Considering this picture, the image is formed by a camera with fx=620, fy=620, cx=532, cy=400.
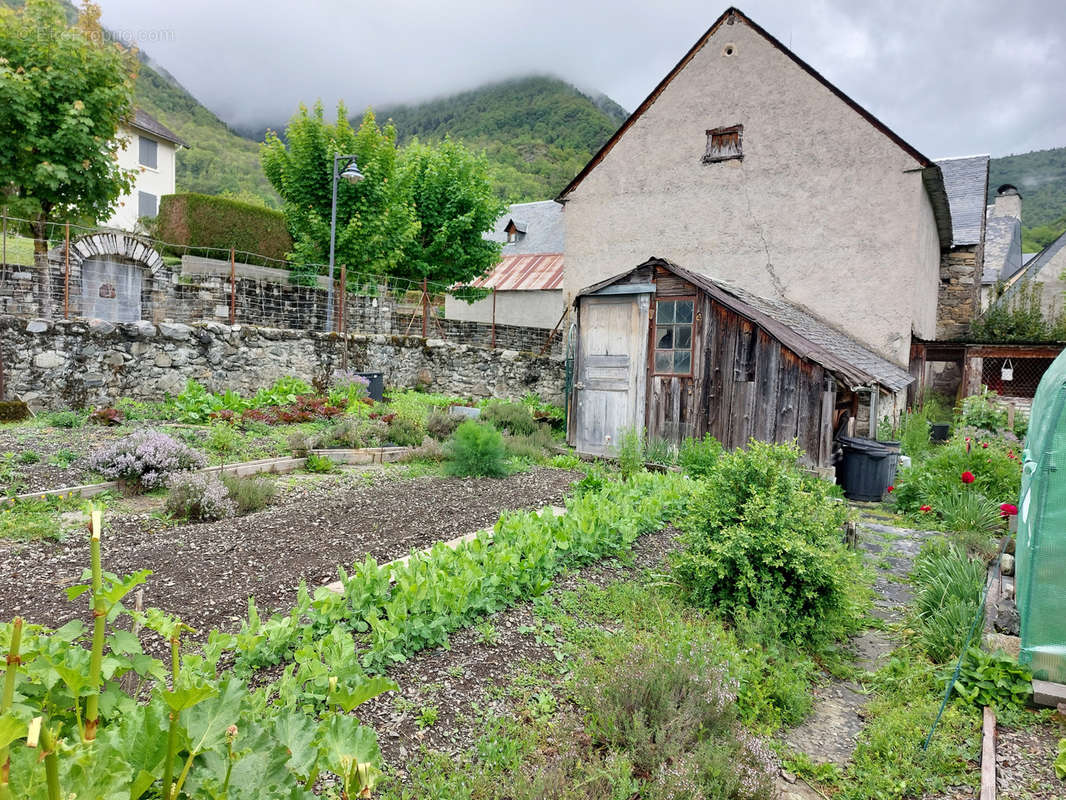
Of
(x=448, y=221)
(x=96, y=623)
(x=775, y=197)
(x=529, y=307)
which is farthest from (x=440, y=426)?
(x=529, y=307)

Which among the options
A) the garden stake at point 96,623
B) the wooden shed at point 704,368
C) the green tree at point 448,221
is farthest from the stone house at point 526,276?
the garden stake at point 96,623

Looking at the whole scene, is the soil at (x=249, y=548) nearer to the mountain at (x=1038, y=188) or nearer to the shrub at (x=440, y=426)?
the shrub at (x=440, y=426)

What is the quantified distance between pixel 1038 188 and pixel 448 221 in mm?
51909

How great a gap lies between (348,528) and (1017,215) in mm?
35722

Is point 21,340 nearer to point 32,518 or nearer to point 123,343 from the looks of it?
point 123,343

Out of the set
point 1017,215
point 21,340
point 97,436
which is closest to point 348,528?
point 97,436

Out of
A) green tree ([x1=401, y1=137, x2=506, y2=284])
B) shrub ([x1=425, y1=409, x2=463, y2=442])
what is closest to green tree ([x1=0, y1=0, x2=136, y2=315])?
shrub ([x1=425, y1=409, x2=463, y2=442])

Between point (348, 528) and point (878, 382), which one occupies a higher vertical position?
point (878, 382)

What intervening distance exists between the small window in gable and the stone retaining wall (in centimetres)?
586

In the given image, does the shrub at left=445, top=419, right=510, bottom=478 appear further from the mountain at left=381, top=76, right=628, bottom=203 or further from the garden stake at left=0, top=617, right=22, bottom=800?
the mountain at left=381, top=76, right=628, bottom=203

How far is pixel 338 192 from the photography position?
17.0 m

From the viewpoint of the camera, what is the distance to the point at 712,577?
168 inches

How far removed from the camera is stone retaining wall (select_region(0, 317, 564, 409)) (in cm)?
948

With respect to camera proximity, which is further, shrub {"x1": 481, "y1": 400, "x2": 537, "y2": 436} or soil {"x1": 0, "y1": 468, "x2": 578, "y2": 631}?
shrub {"x1": 481, "y1": 400, "x2": 537, "y2": 436}
